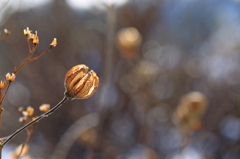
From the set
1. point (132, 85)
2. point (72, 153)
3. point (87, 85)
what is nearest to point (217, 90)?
point (132, 85)

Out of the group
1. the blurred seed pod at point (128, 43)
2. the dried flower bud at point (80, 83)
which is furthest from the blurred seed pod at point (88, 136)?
the dried flower bud at point (80, 83)

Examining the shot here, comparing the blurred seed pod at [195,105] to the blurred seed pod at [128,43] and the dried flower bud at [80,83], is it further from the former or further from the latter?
the dried flower bud at [80,83]

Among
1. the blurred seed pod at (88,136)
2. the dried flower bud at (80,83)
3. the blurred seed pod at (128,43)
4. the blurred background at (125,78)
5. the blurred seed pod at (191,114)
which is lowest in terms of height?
the dried flower bud at (80,83)

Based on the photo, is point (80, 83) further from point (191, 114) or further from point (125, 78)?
point (125, 78)

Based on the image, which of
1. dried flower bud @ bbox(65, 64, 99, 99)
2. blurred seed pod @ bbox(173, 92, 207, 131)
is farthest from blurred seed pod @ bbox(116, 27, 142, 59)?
→ dried flower bud @ bbox(65, 64, 99, 99)

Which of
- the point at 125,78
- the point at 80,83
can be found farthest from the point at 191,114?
the point at 125,78

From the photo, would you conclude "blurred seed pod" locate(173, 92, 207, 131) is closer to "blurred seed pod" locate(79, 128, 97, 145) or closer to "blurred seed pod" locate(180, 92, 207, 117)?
"blurred seed pod" locate(180, 92, 207, 117)

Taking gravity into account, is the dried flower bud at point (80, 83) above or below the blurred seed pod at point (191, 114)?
below

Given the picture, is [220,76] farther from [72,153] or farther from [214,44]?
[72,153]
